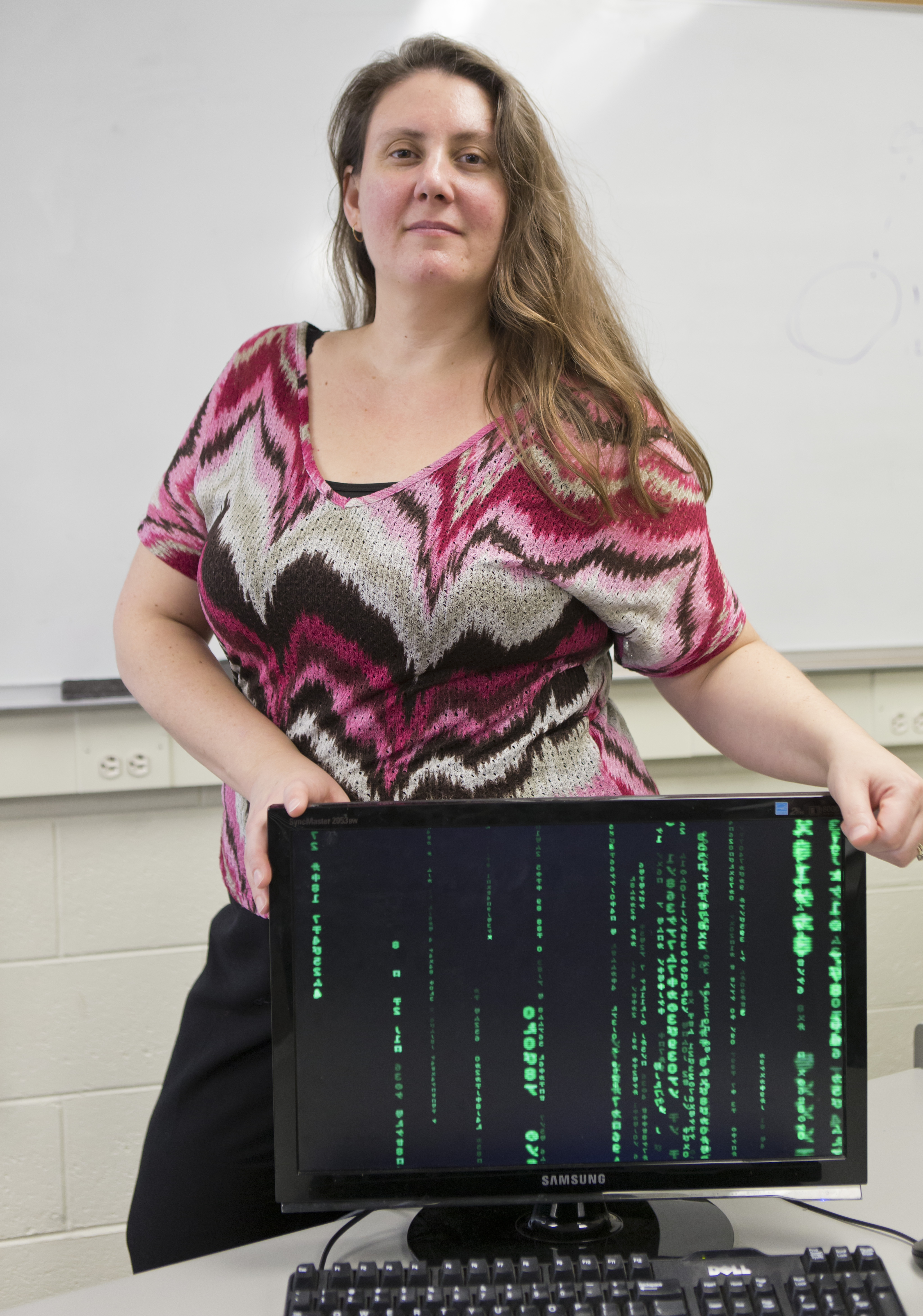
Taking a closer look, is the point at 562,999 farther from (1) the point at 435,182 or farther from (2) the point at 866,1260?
(1) the point at 435,182

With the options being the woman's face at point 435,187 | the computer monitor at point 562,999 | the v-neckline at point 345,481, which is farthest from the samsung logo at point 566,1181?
the woman's face at point 435,187

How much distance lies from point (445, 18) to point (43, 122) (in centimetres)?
61

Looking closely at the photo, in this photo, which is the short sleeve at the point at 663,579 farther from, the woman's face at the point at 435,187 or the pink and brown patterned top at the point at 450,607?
the woman's face at the point at 435,187

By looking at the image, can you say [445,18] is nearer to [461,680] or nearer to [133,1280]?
[461,680]

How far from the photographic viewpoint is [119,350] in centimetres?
153

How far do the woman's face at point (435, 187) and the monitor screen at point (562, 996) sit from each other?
1.62ft

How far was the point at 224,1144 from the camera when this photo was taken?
951mm

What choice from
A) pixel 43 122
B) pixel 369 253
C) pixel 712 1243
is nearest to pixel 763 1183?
pixel 712 1243

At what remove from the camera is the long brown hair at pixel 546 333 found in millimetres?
891

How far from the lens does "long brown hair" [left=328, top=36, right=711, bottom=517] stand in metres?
0.89

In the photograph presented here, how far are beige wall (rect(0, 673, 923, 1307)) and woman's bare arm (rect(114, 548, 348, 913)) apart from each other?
0.57 meters

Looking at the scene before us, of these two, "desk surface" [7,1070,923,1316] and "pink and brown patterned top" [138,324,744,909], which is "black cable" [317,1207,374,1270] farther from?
"pink and brown patterned top" [138,324,744,909]

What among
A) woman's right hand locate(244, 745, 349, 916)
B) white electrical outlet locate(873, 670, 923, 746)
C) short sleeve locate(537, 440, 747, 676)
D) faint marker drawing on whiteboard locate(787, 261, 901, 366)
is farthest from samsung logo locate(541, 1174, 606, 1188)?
faint marker drawing on whiteboard locate(787, 261, 901, 366)

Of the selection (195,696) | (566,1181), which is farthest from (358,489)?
(566,1181)
